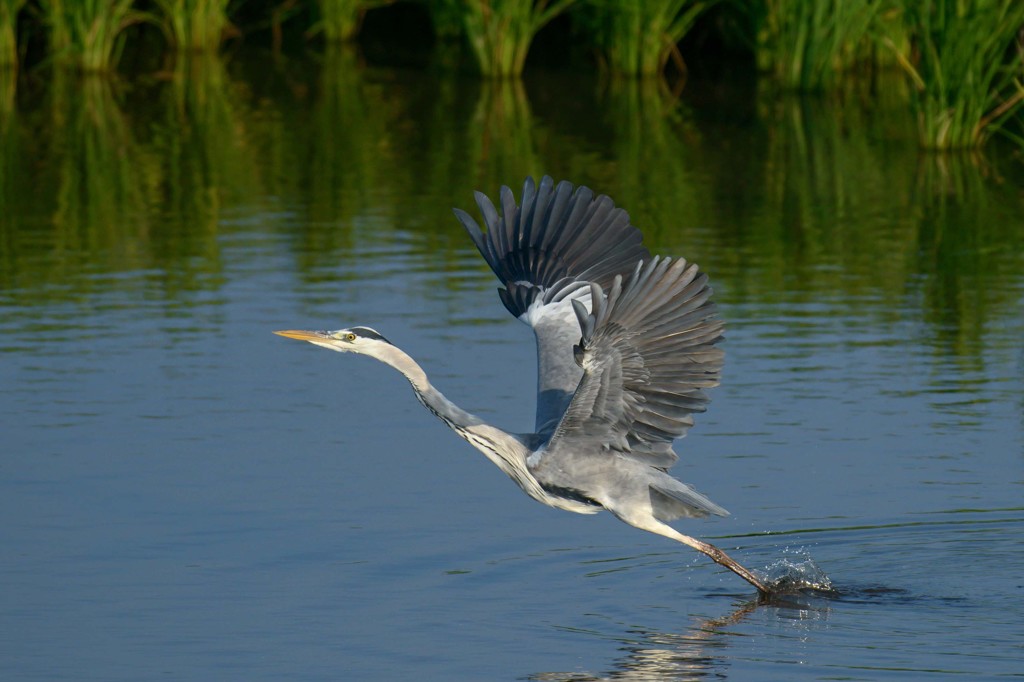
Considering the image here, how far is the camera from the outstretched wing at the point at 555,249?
7.95m

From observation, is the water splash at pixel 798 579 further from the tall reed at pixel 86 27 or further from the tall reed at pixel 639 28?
the tall reed at pixel 86 27

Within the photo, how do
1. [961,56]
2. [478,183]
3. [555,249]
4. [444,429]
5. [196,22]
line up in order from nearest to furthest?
[555,249]
[444,429]
[961,56]
[478,183]
[196,22]

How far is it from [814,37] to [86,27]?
8562mm

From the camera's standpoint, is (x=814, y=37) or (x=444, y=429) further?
(x=814, y=37)

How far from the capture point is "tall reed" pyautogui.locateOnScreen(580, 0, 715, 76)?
2006cm

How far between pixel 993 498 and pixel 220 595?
349cm

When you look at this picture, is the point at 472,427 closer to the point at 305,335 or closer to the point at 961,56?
the point at 305,335

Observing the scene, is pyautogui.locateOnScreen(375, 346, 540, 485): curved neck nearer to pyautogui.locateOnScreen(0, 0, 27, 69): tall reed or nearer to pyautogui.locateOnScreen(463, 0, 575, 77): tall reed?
pyautogui.locateOnScreen(463, 0, 575, 77): tall reed

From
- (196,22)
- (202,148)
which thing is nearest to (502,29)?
(202,148)

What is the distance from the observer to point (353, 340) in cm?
740

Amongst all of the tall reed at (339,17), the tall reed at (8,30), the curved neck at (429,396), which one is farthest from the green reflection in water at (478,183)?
the curved neck at (429,396)

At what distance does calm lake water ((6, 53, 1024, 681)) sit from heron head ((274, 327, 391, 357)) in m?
0.97

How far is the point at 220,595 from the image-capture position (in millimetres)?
7445

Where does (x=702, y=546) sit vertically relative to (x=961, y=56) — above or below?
below
